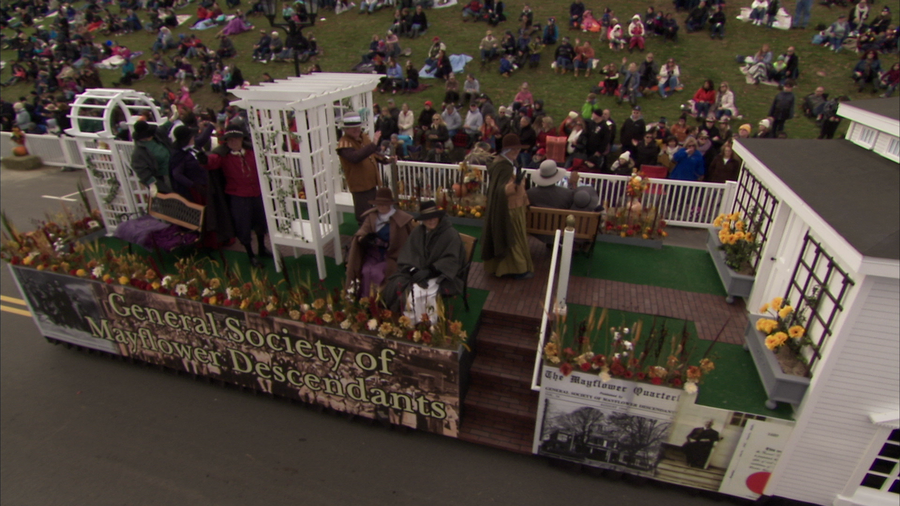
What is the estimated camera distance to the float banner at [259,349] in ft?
17.9

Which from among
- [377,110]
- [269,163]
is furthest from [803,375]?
[377,110]

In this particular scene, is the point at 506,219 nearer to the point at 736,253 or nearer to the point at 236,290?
the point at 736,253

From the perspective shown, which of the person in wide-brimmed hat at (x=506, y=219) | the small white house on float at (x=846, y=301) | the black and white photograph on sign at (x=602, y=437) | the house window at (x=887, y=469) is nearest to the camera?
the small white house on float at (x=846, y=301)

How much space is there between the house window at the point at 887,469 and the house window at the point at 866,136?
306cm

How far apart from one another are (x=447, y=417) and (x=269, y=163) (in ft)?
12.1

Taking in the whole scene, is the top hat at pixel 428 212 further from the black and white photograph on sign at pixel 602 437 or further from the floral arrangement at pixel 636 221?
the floral arrangement at pixel 636 221

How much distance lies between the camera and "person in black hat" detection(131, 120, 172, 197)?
715 centimetres

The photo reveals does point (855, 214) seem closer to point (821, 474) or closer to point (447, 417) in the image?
point (821, 474)

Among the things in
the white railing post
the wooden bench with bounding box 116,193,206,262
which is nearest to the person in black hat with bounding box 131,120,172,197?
the wooden bench with bounding box 116,193,206,262

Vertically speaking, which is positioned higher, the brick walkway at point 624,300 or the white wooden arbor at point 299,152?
the white wooden arbor at point 299,152

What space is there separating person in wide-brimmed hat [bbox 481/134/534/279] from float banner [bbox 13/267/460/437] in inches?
73.6

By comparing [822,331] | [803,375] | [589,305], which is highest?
[822,331]

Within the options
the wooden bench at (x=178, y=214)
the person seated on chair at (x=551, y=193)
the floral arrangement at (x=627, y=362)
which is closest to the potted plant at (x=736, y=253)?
the floral arrangement at (x=627, y=362)

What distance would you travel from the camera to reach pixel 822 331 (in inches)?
178
